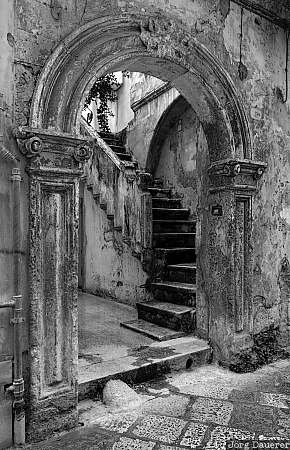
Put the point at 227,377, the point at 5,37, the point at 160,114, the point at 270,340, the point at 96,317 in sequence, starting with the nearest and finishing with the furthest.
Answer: the point at 5,37 < the point at 227,377 < the point at 270,340 < the point at 96,317 < the point at 160,114

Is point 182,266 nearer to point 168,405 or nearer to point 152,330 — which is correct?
point 152,330

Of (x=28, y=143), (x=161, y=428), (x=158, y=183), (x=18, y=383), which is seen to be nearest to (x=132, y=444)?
(x=161, y=428)

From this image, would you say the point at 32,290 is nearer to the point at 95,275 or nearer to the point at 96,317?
the point at 96,317

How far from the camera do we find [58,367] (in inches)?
121

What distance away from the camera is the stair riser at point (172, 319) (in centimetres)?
486

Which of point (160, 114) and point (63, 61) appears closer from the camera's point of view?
point (63, 61)

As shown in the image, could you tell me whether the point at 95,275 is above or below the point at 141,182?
below

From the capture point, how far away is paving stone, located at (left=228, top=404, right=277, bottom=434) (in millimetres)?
3070

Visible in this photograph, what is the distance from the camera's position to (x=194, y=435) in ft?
9.68

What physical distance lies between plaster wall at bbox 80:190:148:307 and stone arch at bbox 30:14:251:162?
2.65 m

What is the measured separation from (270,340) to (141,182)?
2844 millimetres

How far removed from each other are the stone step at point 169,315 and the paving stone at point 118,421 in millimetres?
1695

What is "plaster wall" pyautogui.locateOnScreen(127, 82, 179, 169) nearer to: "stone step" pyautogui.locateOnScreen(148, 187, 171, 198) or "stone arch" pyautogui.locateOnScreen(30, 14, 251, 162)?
"stone step" pyautogui.locateOnScreen(148, 187, 171, 198)

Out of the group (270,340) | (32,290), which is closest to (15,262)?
(32,290)
